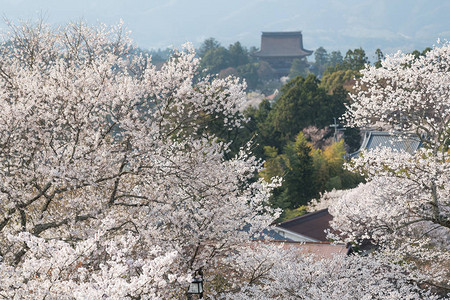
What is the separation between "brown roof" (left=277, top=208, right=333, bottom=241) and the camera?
57.8 ft

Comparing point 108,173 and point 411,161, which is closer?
point 108,173

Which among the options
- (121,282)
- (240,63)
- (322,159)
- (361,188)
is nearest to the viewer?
(121,282)

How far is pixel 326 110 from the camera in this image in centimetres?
3247

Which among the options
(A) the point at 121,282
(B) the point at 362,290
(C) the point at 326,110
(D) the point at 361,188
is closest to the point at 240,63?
(C) the point at 326,110

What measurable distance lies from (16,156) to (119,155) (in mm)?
1499

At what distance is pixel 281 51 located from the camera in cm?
8562

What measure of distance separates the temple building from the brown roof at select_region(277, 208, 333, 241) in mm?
65842

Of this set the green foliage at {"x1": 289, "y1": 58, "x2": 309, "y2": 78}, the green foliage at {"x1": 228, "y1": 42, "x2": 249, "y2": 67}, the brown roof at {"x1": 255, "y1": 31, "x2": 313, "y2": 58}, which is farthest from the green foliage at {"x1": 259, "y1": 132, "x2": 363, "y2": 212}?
the brown roof at {"x1": 255, "y1": 31, "x2": 313, "y2": 58}

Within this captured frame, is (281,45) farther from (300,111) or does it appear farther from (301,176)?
(301,176)

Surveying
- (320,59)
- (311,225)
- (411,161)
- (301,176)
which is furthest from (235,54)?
(411,161)

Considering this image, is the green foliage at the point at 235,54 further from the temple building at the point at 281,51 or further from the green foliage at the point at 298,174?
the green foliage at the point at 298,174

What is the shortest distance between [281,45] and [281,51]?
2291 mm

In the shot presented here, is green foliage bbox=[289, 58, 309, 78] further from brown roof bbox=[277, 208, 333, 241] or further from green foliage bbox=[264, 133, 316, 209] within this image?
Result: brown roof bbox=[277, 208, 333, 241]

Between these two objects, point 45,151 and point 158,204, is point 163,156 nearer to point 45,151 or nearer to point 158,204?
point 158,204
